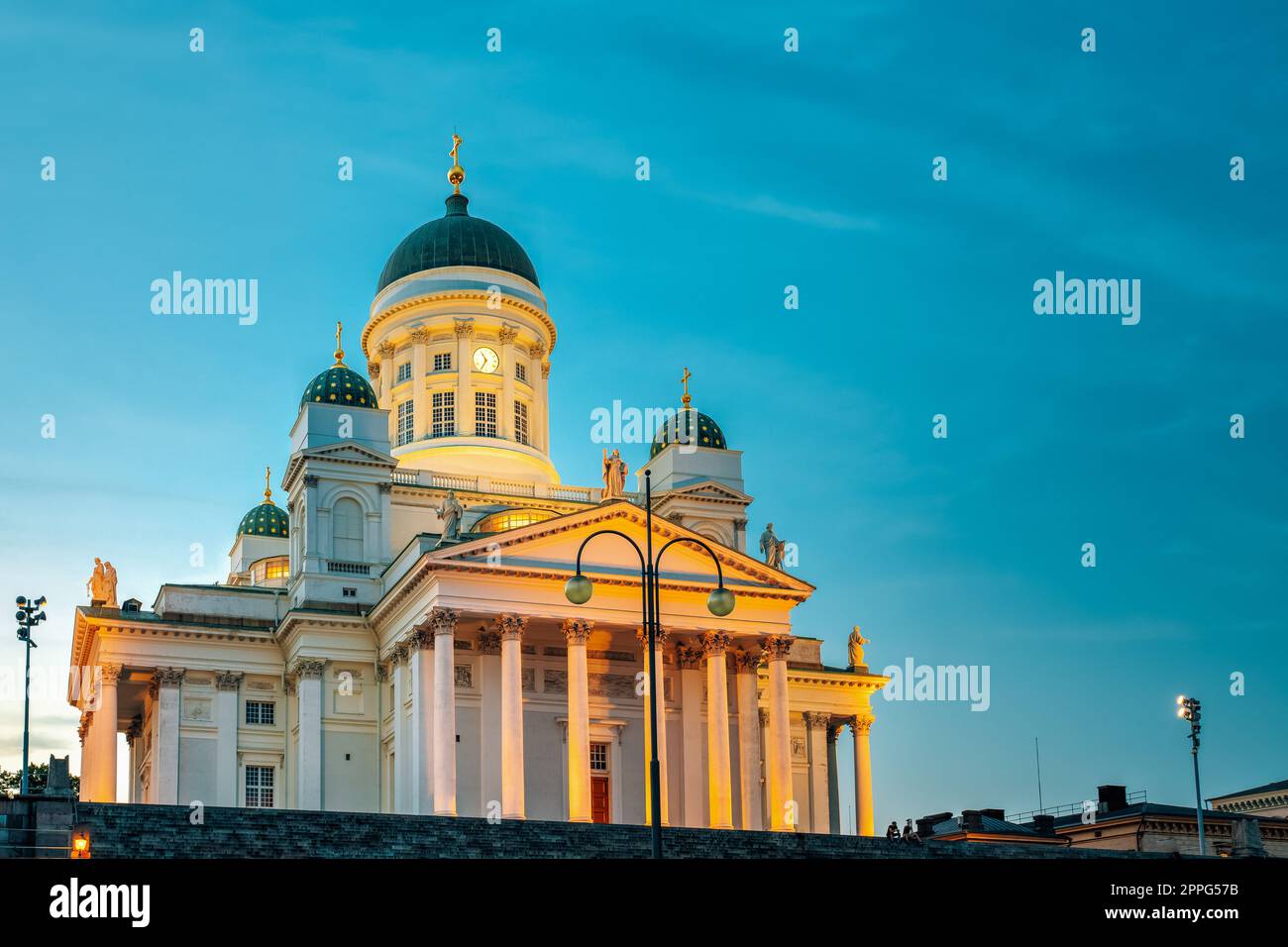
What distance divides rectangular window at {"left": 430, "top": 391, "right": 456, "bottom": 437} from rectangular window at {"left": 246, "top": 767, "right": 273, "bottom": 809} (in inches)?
653

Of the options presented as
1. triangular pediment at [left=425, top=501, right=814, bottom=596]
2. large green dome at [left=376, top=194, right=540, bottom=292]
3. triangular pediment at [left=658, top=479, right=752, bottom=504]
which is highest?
large green dome at [left=376, top=194, right=540, bottom=292]

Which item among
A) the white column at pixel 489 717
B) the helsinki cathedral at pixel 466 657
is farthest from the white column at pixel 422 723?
the white column at pixel 489 717

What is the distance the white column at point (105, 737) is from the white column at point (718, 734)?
67.6 ft

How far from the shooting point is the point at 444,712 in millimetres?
53750

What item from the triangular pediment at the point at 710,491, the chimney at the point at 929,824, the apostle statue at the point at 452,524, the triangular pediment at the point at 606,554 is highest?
the triangular pediment at the point at 710,491

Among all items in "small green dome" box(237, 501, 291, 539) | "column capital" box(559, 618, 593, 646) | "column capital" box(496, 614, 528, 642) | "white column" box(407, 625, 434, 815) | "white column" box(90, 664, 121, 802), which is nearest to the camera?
"white column" box(407, 625, 434, 815)

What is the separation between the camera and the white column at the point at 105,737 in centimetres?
5906

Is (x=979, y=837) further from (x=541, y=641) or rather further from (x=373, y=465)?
(x=373, y=465)

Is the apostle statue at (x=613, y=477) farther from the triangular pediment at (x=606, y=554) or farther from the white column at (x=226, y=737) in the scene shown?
the white column at (x=226, y=737)

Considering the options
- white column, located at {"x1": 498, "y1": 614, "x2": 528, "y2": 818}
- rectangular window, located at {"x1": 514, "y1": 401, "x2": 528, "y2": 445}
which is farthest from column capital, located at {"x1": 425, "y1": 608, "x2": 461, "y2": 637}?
rectangular window, located at {"x1": 514, "y1": 401, "x2": 528, "y2": 445}

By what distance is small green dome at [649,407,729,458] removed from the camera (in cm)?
7050

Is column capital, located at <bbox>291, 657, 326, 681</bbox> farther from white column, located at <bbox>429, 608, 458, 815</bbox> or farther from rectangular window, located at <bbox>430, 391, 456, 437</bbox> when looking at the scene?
rectangular window, located at <bbox>430, 391, 456, 437</bbox>

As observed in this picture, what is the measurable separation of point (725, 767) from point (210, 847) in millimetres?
23077
